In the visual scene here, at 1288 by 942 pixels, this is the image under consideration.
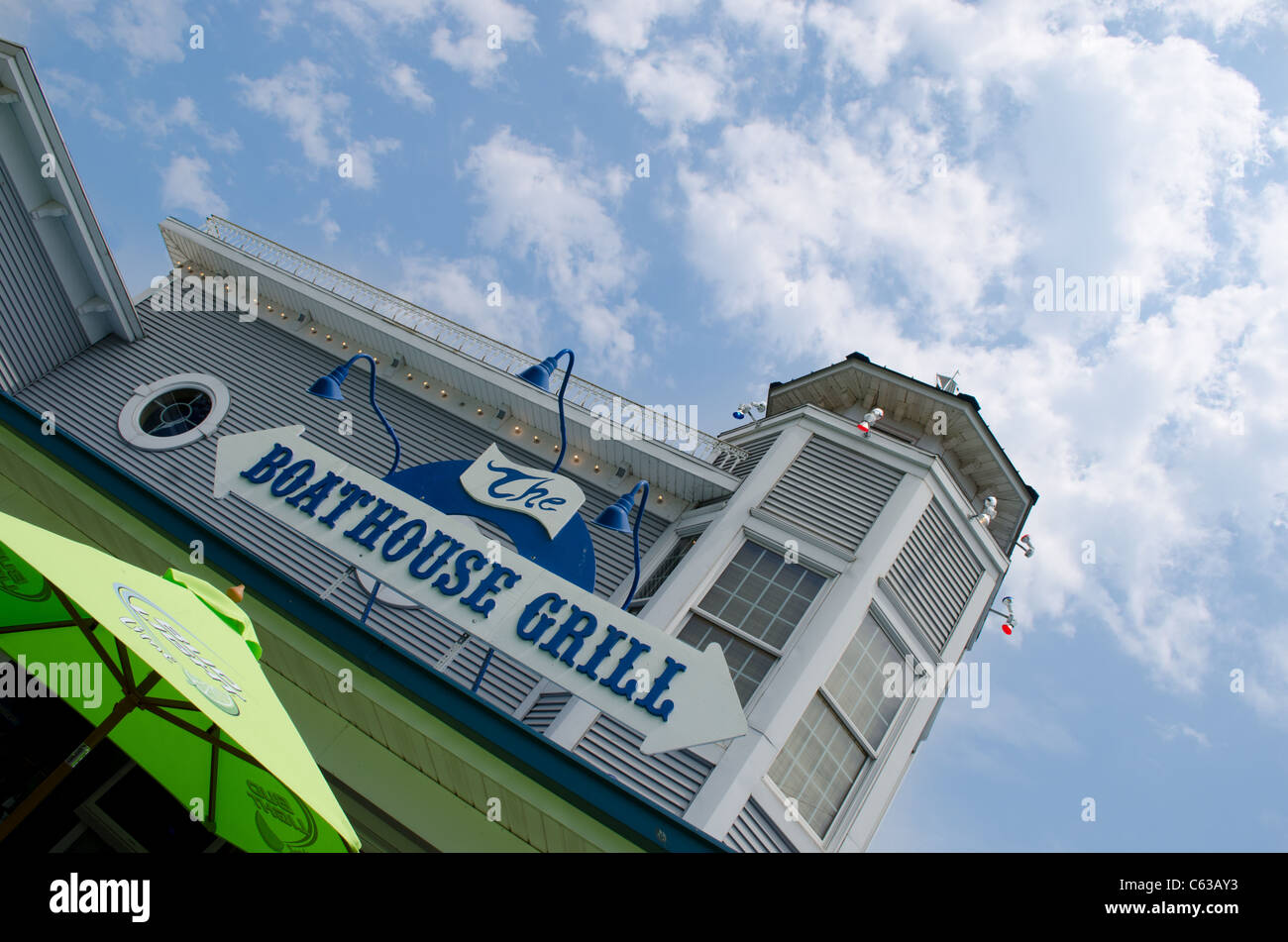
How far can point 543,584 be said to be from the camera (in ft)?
22.9

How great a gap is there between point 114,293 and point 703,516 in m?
10.3

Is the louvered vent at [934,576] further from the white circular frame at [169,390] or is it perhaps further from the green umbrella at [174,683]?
the white circular frame at [169,390]

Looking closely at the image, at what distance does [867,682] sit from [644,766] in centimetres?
313

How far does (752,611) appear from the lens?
9.52 metres

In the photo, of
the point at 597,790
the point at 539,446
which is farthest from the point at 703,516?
the point at 597,790

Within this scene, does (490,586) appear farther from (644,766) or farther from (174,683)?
(174,683)

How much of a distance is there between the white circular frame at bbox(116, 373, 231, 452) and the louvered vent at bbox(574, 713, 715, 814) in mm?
7729

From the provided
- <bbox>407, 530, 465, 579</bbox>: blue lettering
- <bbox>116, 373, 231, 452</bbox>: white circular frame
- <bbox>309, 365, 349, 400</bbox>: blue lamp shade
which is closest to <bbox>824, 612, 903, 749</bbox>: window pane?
<bbox>407, 530, 465, 579</bbox>: blue lettering

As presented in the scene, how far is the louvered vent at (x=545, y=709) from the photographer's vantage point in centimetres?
861

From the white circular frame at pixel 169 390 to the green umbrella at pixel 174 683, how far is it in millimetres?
6732

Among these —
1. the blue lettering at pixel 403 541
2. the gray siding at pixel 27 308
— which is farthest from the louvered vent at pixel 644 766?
the gray siding at pixel 27 308

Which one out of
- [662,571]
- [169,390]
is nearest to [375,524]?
[662,571]

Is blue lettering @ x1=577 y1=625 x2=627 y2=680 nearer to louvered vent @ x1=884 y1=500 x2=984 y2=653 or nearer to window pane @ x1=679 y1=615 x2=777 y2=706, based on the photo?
window pane @ x1=679 y1=615 x2=777 y2=706
